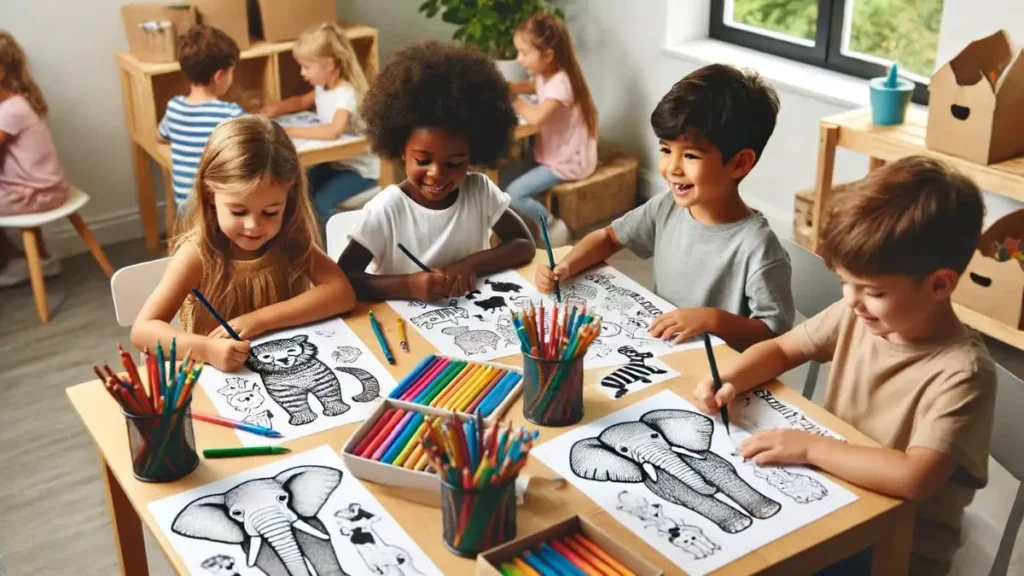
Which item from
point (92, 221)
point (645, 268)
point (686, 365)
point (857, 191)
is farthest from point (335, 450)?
point (92, 221)

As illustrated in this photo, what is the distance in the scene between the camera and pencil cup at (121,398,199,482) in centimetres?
137

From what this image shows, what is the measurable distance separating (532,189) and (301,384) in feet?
7.54

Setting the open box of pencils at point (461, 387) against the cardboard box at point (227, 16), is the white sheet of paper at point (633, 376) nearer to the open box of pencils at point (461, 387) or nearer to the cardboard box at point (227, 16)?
the open box of pencils at point (461, 387)

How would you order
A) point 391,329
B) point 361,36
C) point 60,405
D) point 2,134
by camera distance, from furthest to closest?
1. point 361,36
2. point 2,134
3. point 60,405
4. point 391,329

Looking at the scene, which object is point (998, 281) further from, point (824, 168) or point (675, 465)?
point (675, 465)

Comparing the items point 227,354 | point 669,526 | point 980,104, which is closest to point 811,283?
point 669,526

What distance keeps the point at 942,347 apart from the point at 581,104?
2492 millimetres

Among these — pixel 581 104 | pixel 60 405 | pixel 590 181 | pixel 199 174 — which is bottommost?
pixel 60 405

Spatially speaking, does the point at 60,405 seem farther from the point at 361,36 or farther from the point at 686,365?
the point at 686,365

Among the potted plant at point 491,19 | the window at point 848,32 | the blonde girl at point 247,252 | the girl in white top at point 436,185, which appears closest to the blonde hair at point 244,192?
the blonde girl at point 247,252

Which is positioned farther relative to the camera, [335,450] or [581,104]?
[581,104]

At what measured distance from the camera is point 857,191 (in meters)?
1.48

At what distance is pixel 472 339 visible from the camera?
1784mm

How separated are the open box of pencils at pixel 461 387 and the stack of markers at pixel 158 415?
0.95ft
